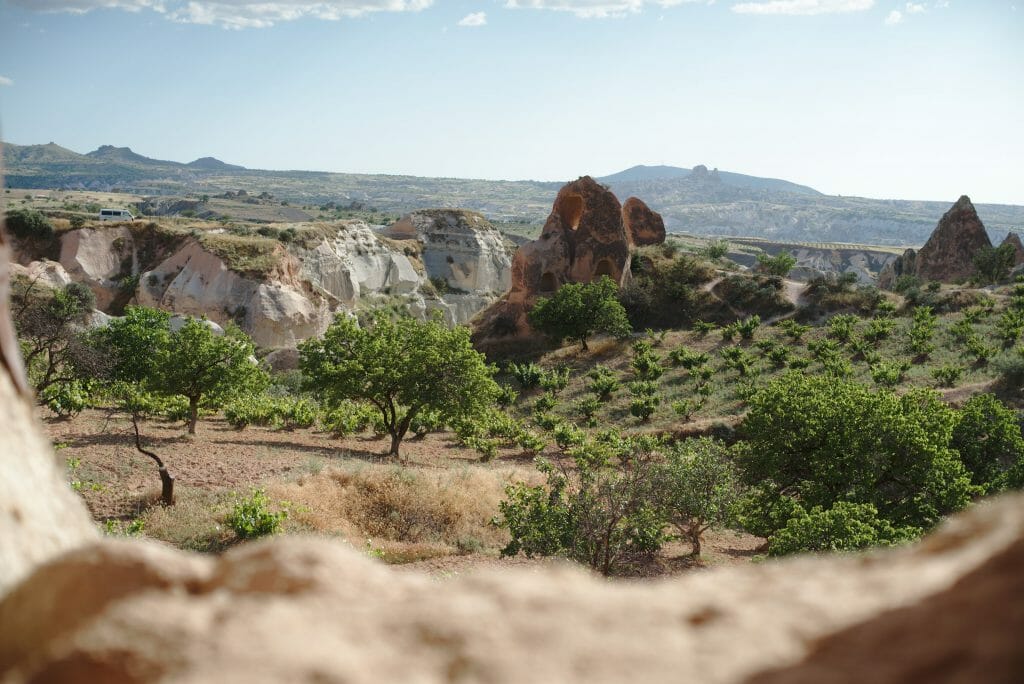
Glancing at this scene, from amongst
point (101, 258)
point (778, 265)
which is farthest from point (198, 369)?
point (778, 265)

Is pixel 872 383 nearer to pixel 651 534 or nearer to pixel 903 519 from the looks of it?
pixel 903 519

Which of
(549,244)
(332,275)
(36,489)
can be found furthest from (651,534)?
(332,275)

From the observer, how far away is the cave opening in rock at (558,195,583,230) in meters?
46.2

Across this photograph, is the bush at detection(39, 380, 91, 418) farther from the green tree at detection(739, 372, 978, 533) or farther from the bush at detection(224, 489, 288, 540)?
the green tree at detection(739, 372, 978, 533)

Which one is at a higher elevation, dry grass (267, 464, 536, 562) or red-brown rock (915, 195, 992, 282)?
red-brown rock (915, 195, 992, 282)

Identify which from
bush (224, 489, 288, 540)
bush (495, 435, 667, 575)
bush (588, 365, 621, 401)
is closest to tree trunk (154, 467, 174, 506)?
bush (224, 489, 288, 540)

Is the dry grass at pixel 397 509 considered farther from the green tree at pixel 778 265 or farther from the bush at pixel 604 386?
the green tree at pixel 778 265

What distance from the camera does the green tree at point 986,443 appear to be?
61.6 ft

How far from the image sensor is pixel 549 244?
45844mm

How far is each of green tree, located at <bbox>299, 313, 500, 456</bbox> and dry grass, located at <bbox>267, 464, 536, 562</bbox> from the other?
401 cm

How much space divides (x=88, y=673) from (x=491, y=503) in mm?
16171

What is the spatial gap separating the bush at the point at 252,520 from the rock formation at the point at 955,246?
6550 cm

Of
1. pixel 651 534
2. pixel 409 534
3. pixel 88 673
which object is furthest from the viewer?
pixel 409 534

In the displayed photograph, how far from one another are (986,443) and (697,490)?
8.54m
